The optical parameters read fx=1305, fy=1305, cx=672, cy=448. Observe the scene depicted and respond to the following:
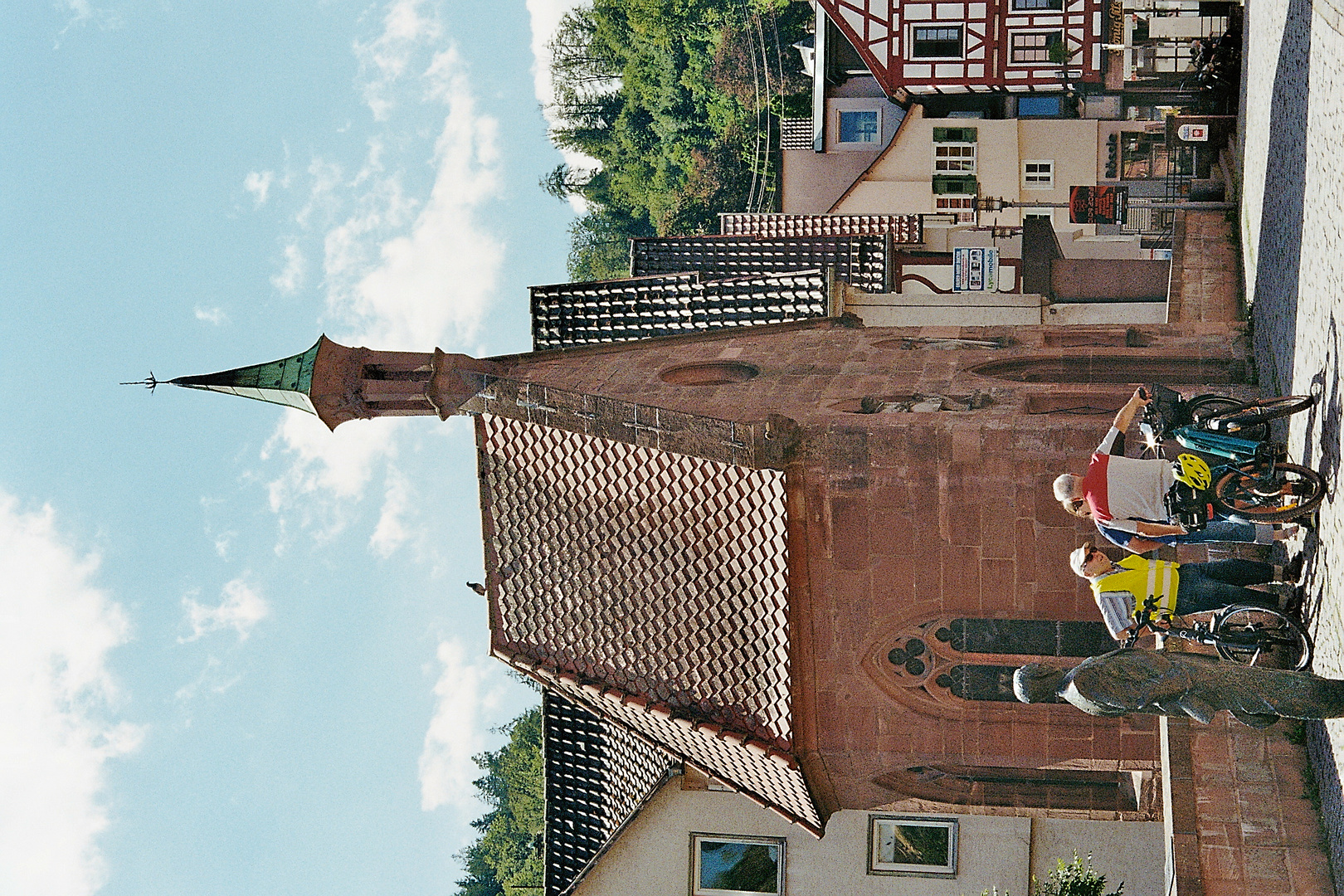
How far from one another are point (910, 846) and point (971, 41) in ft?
82.5

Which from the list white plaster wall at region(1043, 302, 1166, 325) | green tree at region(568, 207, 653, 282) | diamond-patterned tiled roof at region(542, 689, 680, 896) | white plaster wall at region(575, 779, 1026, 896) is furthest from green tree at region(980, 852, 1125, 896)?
green tree at region(568, 207, 653, 282)

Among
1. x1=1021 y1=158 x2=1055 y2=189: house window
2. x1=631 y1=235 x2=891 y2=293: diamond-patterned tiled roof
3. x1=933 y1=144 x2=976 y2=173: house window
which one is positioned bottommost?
x1=631 y1=235 x2=891 y2=293: diamond-patterned tiled roof

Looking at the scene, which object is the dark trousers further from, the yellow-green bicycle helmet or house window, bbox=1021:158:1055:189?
house window, bbox=1021:158:1055:189

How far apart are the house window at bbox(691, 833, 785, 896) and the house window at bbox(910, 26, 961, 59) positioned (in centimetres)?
2541

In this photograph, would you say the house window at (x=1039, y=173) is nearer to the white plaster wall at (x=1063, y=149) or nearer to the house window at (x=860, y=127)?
the white plaster wall at (x=1063, y=149)

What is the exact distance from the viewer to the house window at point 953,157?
40844 mm

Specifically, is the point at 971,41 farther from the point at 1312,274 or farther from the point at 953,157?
the point at 1312,274

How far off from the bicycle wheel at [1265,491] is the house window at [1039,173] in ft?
98.4

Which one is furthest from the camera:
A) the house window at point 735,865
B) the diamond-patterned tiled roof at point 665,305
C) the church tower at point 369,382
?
the diamond-patterned tiled roof at point 665,305

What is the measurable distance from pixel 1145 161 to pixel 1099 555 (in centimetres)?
3054

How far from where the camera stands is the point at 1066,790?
1984cm

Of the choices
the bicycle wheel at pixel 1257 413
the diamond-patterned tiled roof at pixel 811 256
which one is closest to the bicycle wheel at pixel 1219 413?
the bicycle wheel at pixel 1257 413

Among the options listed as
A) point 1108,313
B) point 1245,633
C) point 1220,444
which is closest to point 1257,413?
point 1220,444

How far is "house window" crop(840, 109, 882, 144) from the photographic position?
4244 cm
